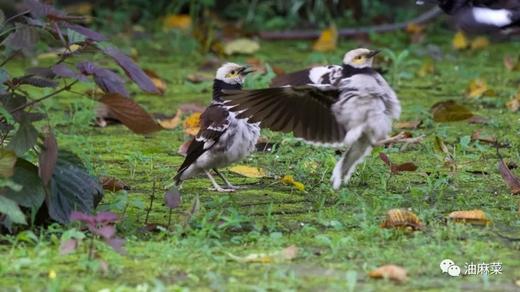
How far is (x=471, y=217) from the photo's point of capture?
4.45 m

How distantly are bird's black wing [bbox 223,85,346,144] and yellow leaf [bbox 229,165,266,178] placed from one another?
539mm

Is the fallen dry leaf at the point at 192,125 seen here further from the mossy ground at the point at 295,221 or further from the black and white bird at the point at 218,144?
the black and white bird at the point at 218,144

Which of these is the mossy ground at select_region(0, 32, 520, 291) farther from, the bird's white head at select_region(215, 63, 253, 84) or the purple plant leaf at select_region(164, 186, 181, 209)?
the bird's white head at select_region(215, 63, 253, 84)

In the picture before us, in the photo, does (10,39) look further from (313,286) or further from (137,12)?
(137,12)

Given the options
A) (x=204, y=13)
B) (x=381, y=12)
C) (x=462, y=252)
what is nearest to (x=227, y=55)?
(x=204, y=13)

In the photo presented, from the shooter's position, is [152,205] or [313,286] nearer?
[313,286]

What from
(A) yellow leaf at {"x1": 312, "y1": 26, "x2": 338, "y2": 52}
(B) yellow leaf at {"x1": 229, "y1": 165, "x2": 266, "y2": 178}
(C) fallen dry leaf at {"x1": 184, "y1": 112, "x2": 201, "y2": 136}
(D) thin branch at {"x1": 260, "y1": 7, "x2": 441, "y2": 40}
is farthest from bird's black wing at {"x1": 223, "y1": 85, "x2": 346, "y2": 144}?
(D) thin branch at {"x1": 260, "y1": 7, "x2": 441, "y2": 40}

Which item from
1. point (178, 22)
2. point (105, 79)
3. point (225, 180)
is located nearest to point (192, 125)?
point (225, 180)

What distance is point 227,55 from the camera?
9531mm

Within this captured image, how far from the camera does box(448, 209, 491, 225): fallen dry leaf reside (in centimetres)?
443

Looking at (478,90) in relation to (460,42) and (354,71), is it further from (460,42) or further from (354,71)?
(354,71)

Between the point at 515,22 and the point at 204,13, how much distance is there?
4.78 metres

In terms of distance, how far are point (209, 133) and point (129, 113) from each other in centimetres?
96

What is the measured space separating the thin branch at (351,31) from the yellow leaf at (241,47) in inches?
29.1
